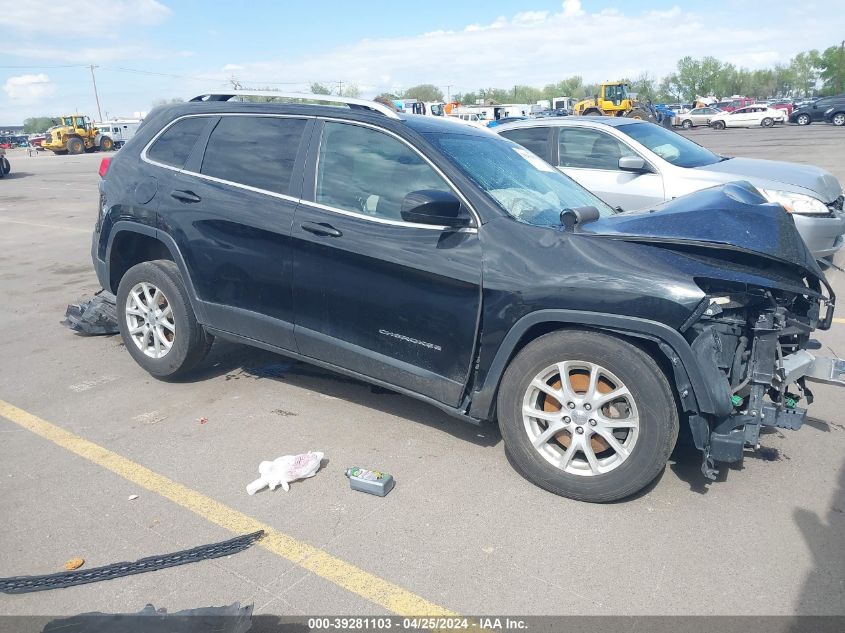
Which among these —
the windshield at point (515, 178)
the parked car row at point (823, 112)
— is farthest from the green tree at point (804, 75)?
the windshield at point (515, 178)

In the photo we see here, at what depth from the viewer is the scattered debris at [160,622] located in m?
2.36

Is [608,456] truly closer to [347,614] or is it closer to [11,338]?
[347,614]

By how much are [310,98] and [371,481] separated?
97.0 inches

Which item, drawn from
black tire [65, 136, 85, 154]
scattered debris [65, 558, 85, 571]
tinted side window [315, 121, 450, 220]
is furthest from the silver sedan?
black tire [65, 136, 85, 154]

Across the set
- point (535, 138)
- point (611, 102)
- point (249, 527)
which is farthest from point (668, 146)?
point (611, 102)

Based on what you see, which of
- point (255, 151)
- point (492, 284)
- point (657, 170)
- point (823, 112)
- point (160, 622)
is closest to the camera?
point (160, 622)

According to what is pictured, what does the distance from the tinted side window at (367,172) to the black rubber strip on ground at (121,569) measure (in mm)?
1911

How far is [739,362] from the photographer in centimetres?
333

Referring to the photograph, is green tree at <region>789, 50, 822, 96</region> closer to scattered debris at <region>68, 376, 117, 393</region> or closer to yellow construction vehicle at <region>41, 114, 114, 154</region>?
yellow construction vehicle at <region>41, 114, 114, 154</region>

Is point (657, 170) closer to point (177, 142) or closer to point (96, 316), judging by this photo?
point (177, 142)

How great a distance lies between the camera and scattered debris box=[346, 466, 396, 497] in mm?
3531

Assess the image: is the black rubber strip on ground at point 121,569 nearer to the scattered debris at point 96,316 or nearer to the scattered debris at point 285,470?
the scattered debris at point 285,470

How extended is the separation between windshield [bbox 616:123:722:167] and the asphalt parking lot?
3.75 m

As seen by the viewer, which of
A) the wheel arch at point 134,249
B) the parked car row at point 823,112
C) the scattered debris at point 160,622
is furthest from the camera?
the parked car row at point 823,112
